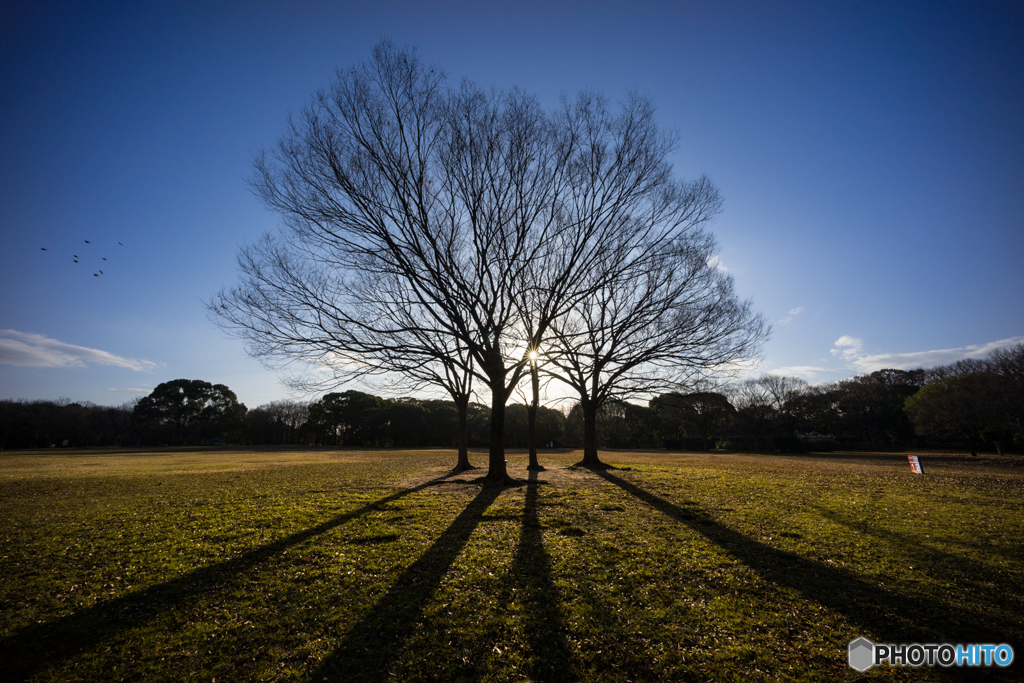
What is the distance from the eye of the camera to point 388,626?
173 inches

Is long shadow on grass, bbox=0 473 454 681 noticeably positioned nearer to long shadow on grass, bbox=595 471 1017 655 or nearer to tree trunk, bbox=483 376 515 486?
long shadow on grass, bbox=595 471 1017 655

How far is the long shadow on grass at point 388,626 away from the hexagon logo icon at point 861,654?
14.8ft

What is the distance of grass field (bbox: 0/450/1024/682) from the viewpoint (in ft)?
12.3

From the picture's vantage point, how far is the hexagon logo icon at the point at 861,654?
377 centimetres

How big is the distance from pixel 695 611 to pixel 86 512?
1342 centimetres

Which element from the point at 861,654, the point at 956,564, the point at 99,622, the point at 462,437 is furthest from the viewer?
the point at 462,437

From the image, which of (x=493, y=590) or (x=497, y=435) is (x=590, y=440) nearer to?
(x=497, y=435)

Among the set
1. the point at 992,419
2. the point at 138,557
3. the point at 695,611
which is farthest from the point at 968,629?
the point at 992,419

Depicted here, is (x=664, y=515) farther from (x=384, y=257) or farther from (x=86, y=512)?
(x=86, y=512)

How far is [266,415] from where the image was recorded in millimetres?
77375

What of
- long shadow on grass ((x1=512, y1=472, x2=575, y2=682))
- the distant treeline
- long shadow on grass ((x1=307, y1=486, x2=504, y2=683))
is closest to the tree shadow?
long shadow on grass ((x1=512, y1=472, x2=575, y2=682))
